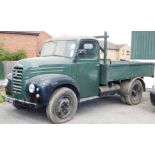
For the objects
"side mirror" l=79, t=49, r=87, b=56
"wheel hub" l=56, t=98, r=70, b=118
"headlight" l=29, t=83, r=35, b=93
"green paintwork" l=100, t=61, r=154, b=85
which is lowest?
"wheel hub" l=56, t=98, r=70, b=118

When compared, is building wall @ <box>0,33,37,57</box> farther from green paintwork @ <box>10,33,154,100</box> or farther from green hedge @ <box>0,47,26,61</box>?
green paintwork @ <box>10,33,154,100</box>

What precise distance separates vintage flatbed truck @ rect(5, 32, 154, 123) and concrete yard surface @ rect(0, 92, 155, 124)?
33cm

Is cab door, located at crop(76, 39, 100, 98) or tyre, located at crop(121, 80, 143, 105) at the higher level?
cab door, located at crop(76, 39, 100, 98)

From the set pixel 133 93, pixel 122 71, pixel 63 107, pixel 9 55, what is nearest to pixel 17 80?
pixel 63 107

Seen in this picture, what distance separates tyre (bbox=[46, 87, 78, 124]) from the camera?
6.97 metres

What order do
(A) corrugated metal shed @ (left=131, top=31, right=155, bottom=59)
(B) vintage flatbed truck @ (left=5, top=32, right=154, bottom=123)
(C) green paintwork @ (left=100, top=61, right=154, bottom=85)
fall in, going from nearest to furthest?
(B) vintage flatbed truck @ (left=5, top=32, right=154, bottom=123) → (C) green paintwork @ (left=100, top=61, right=154, bottom=85) → (A) corrugated metal shed @ (left=131, top=31, right=155, bottom=59)

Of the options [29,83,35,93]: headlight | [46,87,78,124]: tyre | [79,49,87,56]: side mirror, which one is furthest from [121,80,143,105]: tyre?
[29,83,35,93]: headlight

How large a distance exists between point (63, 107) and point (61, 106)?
8cm

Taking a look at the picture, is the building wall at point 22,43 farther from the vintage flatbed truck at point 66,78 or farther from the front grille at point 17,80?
the front grille at point 17,80

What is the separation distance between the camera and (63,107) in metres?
7.25

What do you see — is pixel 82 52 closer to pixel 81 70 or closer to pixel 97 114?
pixel 81 70

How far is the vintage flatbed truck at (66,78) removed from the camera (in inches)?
274

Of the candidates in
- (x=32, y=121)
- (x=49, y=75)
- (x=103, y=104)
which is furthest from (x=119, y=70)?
(x=32, y=121)

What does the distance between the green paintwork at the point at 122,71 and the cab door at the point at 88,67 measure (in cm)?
22
